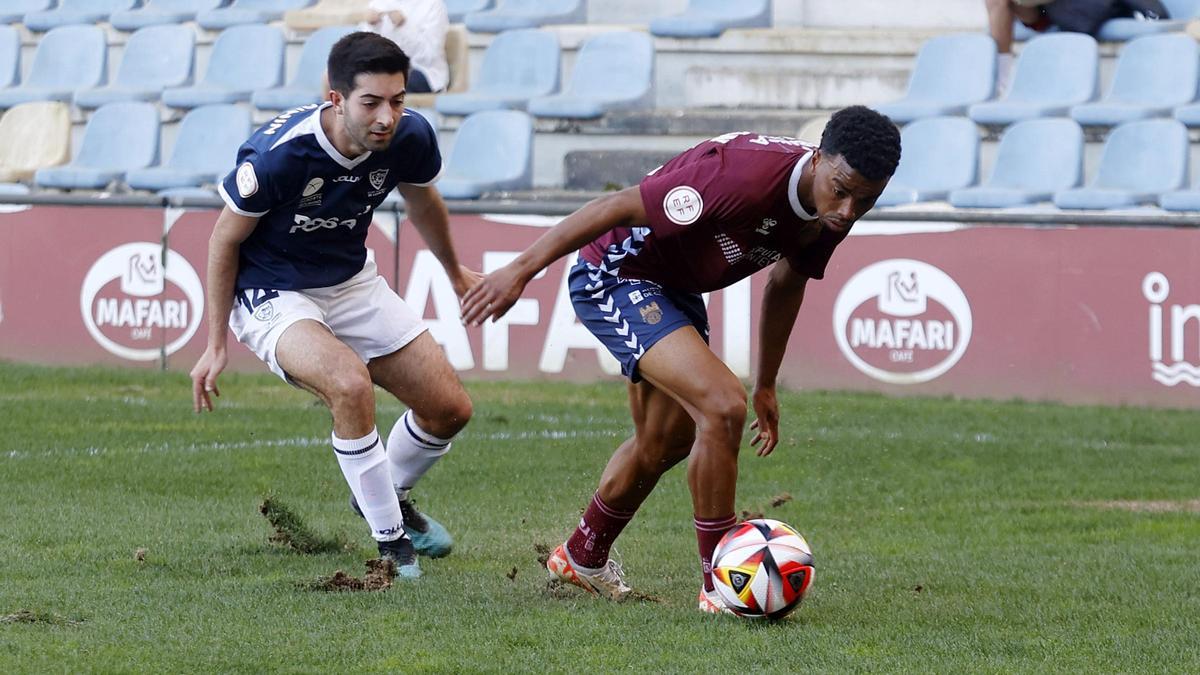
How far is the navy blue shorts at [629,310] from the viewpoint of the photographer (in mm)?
5918

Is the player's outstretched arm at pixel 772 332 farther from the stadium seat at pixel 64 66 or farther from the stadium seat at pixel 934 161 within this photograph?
the stadium seat at pixel 64 66

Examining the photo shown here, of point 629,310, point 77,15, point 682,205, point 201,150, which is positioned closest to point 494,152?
point 201,150

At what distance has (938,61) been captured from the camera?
14539 mm

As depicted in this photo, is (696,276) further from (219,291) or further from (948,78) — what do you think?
(948,78)

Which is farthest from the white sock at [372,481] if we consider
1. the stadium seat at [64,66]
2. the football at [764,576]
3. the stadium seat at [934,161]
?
the stadium seat at [64,66]

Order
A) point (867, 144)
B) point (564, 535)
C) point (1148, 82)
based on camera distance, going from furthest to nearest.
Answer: point (1148, 82) → point (564, 535) → point (867, 144)

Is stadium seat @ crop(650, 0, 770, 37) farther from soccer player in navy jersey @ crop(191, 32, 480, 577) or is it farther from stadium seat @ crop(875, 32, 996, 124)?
soccer player in navy jersey @ crop(191, 32, 480, 577)

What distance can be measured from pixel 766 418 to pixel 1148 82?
27.4ft

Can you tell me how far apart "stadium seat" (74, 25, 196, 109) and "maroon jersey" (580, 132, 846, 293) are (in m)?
12.6

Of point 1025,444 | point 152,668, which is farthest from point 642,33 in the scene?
point 152,668

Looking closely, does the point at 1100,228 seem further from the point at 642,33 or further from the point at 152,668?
the point at 152,668

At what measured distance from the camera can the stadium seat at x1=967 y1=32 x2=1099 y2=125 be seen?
1373cm

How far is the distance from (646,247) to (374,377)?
4.86 feet

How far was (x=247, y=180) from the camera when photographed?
6215 mm
